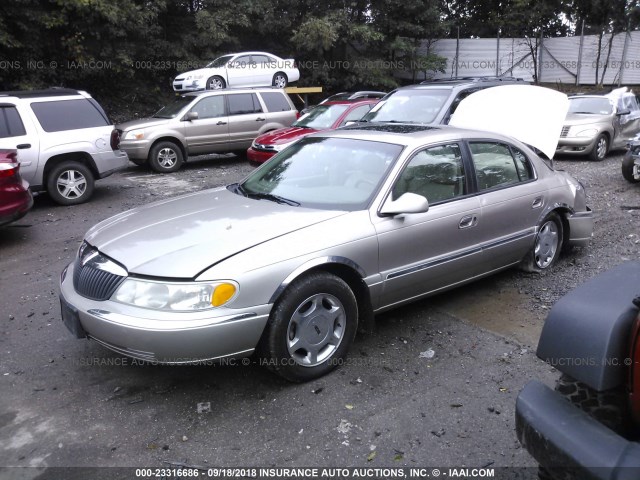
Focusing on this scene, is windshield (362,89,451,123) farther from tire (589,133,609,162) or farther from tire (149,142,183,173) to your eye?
tire (589,133,609,162)

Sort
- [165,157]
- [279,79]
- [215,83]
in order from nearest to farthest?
[165,157], [215,83], [279,79]

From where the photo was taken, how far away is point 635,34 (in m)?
23.4

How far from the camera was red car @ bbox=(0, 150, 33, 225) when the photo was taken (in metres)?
6.55

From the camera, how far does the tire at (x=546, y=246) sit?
5363mm

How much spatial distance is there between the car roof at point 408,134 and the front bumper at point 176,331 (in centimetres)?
191

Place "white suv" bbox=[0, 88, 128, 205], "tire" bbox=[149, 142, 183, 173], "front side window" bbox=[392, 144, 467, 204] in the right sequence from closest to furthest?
"front side window" bbox=[392, 144, 467, 204]
"white suv" bbox=[0, 88, 128, 205]
"tire" bbox=[149, 142, 183, 173]

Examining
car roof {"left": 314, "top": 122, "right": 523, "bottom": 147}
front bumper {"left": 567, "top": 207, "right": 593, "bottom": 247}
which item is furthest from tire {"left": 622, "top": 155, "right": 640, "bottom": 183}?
car roof {"left": 314, "top": 122, "right": 523, "bottom": 147}

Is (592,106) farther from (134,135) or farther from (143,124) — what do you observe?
(134,135)

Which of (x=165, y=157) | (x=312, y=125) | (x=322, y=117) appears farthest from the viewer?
(x=165, y=157)

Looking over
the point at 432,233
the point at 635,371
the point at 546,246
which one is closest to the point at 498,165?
the point at 546,246

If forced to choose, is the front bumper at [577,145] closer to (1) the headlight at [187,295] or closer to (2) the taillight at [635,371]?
(1) the headlight at [187,295]

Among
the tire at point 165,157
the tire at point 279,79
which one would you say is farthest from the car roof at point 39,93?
the tire at point 279,79

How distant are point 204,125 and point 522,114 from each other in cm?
804

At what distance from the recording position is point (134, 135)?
1159 centimetres
